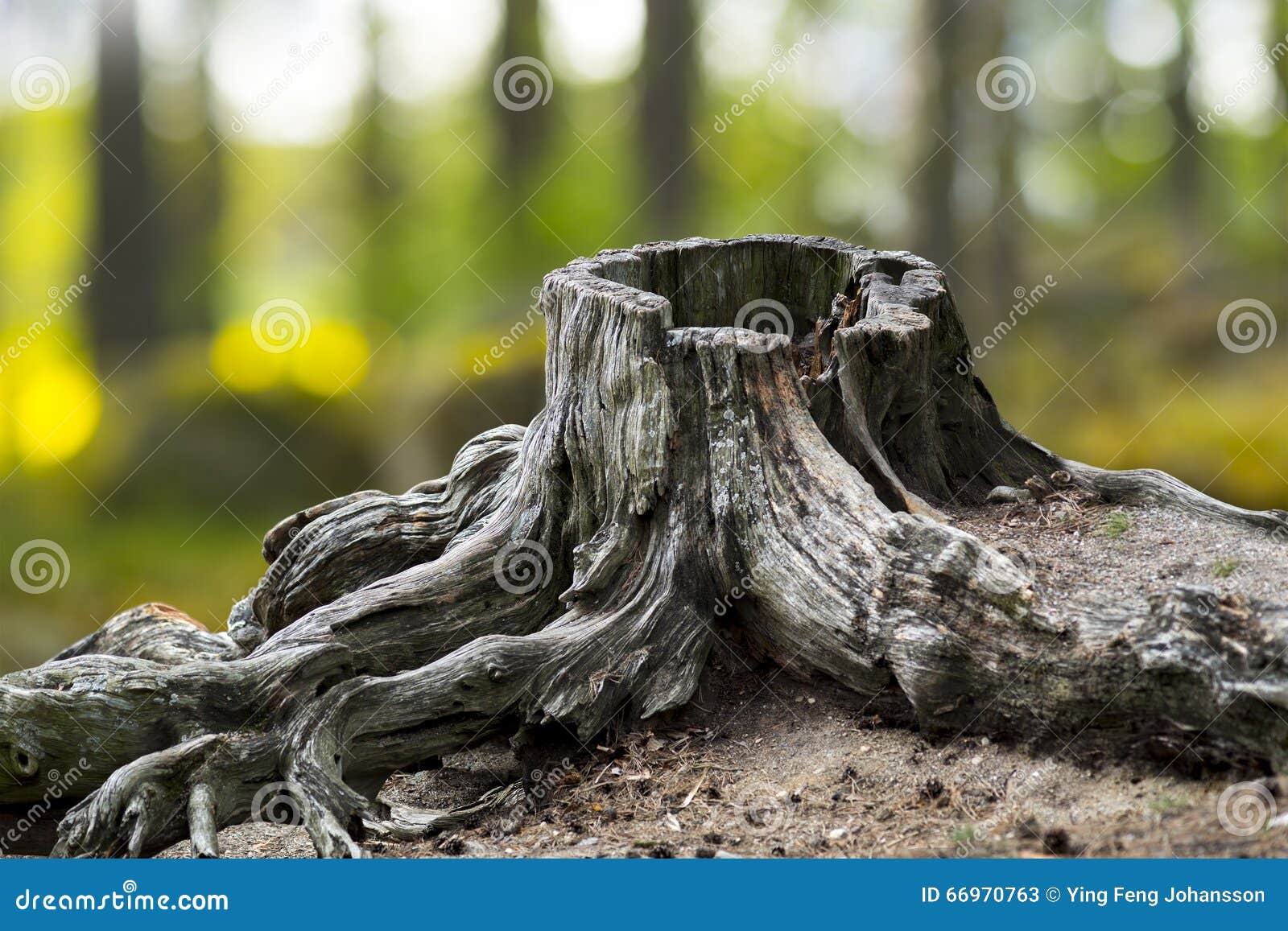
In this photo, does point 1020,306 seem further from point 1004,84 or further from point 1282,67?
point 1282,67

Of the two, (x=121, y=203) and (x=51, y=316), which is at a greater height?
(x=121, y=203)

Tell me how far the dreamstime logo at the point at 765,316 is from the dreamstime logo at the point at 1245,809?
3.06m

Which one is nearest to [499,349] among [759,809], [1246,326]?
[759,809]

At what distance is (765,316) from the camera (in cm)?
555

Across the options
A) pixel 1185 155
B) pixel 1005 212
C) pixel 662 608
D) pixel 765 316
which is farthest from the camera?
pixel 1185 155

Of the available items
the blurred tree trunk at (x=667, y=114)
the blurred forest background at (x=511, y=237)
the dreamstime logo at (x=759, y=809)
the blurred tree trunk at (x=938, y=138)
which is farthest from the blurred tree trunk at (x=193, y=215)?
the dreamstime logo at (x=759, y=809)

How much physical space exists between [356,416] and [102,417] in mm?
3295

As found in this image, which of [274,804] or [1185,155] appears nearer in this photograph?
[274,804]

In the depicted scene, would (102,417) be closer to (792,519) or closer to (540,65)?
(540,65)

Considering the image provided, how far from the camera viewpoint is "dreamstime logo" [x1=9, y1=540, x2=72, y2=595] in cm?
1210

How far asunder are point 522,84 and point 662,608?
13326 mm

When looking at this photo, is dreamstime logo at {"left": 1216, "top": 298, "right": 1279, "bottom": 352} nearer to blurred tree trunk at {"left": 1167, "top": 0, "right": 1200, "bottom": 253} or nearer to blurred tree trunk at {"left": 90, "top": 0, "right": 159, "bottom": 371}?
blurred tree trunk at {"left": 1167, "top": 0, "right": 1200, "bottom": 253}

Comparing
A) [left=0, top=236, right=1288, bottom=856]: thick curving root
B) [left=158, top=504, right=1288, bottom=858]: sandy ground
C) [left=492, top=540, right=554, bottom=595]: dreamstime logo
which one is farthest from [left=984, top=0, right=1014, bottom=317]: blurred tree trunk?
[left=492, top=540, right=554, bottom=595]: dreamstime logo

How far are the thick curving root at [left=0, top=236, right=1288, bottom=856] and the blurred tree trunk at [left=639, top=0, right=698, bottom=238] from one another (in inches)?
364
